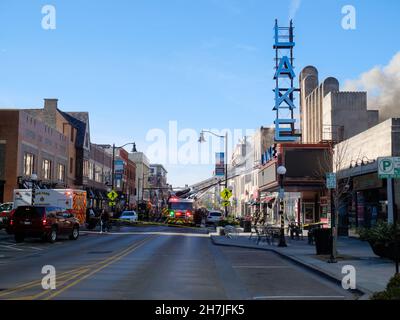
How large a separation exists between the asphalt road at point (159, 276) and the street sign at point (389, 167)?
129 inches

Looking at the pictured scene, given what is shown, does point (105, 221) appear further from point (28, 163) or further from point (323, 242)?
point (323, 242)

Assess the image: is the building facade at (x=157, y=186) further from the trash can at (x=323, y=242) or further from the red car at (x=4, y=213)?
the trash can at (x=323, y=242)

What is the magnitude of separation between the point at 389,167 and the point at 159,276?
6.75 m

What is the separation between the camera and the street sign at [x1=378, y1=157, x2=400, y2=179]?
45.9 ft

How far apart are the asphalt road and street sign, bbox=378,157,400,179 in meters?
3.29

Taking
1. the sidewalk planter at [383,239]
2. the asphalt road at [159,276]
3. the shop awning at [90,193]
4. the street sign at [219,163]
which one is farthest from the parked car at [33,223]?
the shop awning at [90,193]

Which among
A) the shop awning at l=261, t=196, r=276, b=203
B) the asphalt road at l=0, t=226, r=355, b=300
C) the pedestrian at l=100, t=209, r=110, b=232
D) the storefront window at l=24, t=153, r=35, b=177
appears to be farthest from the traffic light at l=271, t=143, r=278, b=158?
the shop awning at l=261, t=196, r=276, b=203

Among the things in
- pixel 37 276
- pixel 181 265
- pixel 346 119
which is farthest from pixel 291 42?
pixel 37 276

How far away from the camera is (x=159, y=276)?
550 inches

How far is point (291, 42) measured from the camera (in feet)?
176

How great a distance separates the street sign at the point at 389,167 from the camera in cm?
1398

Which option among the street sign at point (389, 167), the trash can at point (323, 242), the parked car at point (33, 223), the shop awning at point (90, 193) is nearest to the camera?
the street sign at point (389, 167)

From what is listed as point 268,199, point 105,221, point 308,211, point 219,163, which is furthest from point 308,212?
point 105,221
